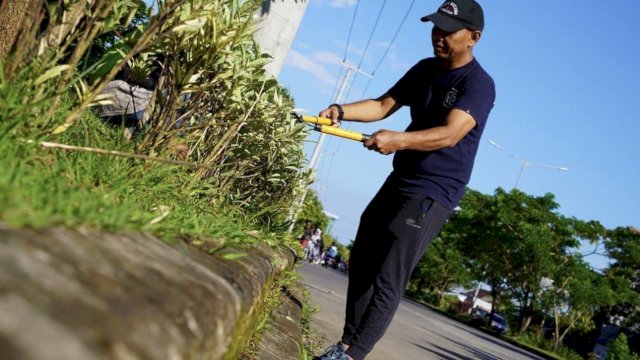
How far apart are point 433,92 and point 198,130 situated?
4.95ft

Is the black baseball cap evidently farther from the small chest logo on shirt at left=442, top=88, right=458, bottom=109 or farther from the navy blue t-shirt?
the small chest logo on shirt at left=442, top=88, right=458, bottom=109

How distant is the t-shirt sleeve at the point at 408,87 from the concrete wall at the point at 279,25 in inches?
103

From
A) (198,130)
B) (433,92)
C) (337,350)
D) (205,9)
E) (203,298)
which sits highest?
(433,92)

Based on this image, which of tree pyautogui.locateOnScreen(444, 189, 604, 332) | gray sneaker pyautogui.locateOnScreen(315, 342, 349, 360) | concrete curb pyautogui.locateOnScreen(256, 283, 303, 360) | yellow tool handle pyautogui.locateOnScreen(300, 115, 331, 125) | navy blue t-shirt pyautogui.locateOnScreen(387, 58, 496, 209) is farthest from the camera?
tree pyautogui.locateOnScreen(444, 189, 604, 332)

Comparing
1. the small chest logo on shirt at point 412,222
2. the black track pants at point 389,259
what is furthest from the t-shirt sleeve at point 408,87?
the small chest logo on shirt at point 412,222

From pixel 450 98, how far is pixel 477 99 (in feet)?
0.57

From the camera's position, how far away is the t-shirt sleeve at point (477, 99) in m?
4.32

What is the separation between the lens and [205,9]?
3305 mm

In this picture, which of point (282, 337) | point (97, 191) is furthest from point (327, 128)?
point (97, 191)

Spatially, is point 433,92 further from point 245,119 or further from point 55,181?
point 55,181

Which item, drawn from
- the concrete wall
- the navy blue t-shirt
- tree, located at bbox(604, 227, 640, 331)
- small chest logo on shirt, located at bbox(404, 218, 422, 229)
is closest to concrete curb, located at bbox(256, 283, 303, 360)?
small chest logo on shirt, located at bbox(404, 218, 422, 229)

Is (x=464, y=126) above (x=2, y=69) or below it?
above

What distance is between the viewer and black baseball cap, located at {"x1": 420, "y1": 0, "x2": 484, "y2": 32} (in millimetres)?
4398

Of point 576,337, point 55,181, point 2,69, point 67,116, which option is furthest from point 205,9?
point 576,337
